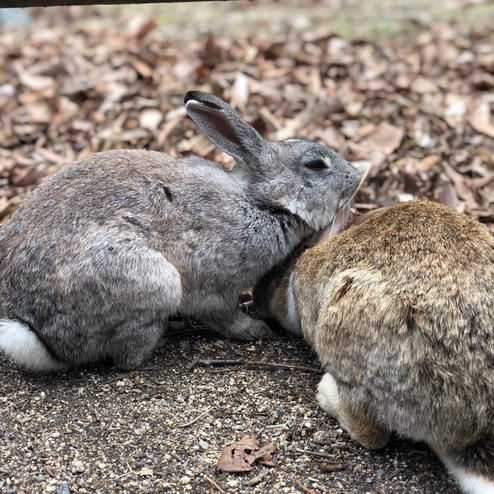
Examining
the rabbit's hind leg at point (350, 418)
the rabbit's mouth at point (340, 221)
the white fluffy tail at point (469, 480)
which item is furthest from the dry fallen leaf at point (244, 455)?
the rabbit's mouth at point (340, 221)

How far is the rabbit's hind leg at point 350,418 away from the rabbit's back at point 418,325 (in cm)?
12

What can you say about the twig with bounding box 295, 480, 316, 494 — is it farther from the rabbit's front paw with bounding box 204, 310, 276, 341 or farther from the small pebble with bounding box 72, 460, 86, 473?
the rabbit's front paw with bounding box 204, 310, 276, 341

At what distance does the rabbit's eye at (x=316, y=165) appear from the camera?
5555 millimetres

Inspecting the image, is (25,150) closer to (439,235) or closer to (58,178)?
(58,178)

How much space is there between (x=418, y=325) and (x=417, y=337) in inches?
2.3

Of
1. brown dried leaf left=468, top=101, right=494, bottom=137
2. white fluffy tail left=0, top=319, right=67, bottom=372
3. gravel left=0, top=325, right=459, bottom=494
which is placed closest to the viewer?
gravel left=0, top=325, right=459, bottom=494

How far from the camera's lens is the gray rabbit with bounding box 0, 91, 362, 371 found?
15.0 feet

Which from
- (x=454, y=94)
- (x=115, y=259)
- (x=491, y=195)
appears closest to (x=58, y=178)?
(x=115, y=259)

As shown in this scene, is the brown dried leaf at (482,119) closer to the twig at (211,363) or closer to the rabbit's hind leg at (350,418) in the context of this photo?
the twig at (211,363)

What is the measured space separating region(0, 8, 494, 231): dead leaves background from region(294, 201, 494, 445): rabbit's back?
93.1 inches

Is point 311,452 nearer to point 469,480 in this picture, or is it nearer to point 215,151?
point 469,480

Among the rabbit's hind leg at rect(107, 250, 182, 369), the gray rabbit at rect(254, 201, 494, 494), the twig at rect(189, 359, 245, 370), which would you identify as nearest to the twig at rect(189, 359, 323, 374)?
the twig at rect(189, 359, 245, 370)

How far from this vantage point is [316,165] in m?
5.57

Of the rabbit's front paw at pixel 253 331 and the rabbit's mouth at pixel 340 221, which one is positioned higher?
the rabbit's mouth at pixel 340 221
